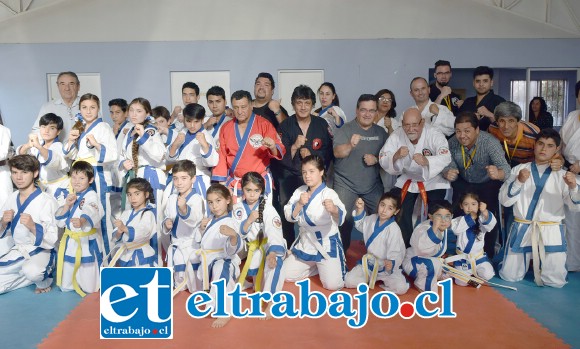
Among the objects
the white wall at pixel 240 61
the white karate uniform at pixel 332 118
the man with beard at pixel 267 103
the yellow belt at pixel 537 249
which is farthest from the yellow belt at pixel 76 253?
the white wall at pixel 240 61

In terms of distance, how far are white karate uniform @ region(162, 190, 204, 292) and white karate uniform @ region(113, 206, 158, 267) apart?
0.13 m

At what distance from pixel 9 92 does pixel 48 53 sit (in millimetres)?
887

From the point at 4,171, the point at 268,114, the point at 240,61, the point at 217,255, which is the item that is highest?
the point at 240,61

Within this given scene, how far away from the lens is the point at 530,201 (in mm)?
4164

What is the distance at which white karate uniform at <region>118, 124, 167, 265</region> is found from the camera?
4262 millimetres

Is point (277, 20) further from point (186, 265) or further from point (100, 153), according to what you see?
point (186, 265)

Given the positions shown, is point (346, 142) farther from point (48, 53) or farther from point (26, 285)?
point (48, 53)

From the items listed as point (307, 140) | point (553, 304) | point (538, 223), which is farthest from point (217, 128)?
point (553, 304)

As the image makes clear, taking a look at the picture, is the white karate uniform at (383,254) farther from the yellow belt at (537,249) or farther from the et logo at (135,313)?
the et logo at (135,313)

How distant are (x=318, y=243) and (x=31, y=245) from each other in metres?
2.25

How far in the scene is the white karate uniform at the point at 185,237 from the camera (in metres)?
3.85

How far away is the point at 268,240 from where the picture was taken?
148 inches

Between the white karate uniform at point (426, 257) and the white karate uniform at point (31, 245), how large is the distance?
110 inches

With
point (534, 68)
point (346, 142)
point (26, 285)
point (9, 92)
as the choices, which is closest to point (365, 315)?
point (346, 142)
